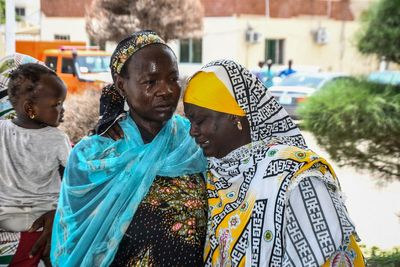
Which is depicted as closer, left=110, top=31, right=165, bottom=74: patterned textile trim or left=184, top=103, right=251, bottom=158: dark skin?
left=184, top=103, right=251, bottom=158: dark skin

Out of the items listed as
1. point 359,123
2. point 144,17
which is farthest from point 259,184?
point 144,17

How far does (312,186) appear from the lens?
75.1 inches

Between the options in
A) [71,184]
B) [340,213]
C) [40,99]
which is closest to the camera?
[340,213]

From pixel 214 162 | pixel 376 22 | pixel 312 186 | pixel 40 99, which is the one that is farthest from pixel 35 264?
pixel 376 22

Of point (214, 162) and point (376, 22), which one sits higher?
point (376, 22)

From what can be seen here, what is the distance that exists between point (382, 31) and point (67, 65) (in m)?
12.8

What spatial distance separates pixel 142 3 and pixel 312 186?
8.14 meters

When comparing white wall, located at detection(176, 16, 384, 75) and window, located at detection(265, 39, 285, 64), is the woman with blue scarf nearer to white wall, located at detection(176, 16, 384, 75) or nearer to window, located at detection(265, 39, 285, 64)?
white wall, located at detection(176, 16, 384, 75)

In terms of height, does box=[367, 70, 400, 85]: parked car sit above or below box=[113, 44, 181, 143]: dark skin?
below

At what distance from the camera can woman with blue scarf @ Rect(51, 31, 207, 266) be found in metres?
2.29

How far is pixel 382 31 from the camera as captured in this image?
4.39 metres

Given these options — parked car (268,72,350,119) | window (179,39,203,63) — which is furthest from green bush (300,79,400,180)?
window (179,39,203,63)

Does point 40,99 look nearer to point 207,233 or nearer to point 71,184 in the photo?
point 71,184

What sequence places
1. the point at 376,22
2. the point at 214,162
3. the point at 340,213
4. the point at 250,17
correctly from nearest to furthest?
1. the point at 340,213
2. the point at 214,162
3. the point at 376,22
4. the point at 250,17
